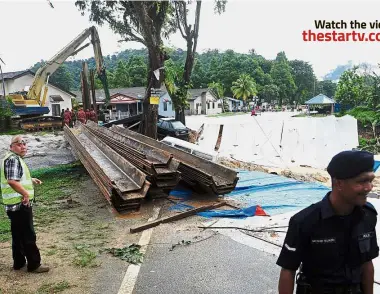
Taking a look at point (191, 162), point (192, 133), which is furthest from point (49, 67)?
point (191, 162)

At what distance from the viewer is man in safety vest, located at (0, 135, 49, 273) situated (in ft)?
14.2

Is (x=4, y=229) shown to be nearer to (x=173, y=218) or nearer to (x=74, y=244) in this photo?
(x=74, y=244)

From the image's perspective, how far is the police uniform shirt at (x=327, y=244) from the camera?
2.14m

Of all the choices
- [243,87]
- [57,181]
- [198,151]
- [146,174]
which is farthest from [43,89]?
[243,87]

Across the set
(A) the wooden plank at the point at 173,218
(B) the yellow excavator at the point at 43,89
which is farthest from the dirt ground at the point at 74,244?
(B) the yellow excavator at the point at 43,89

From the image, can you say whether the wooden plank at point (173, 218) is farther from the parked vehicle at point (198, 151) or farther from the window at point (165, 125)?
the window at point (165, 125)

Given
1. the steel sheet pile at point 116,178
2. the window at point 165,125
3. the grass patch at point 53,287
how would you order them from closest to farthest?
1. the grass patch at point 53,287
2. the steel sheet pile at point 116,178
3. the window at point 165,125

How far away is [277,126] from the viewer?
1450 cm

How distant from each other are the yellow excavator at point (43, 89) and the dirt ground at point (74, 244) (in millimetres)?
11919

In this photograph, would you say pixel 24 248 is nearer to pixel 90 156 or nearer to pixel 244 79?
pixel 90 156

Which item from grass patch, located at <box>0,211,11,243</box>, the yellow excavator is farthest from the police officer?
the yellow excavator

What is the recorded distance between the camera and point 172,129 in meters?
19.3

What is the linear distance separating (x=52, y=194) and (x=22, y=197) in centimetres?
454

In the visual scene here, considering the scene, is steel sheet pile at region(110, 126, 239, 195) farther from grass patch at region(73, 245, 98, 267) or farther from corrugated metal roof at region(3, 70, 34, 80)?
corrugated metal roof at region(3, 70, 34, 80)
